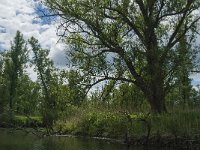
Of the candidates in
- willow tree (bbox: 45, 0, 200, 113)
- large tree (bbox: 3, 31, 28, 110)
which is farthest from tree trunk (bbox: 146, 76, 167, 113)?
large tree (bbox: 3, 31, 28, 110)

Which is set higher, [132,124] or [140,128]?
[132,124]

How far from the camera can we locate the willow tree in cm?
2896

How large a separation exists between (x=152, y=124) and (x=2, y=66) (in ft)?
178

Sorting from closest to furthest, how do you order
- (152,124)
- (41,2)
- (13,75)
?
(152,124) → (41,2) → (13,75)

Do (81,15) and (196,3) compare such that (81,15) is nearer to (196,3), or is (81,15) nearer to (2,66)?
(196,3)

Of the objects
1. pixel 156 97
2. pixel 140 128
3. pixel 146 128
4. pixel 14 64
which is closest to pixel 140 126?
pixel 140 128

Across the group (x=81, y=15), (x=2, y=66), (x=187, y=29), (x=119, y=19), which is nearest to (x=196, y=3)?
(x=187, y=29)

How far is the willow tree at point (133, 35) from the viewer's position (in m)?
29.0

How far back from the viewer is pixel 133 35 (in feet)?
99.1

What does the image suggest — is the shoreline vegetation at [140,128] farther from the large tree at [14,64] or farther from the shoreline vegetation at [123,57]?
the large tree at [14,64]

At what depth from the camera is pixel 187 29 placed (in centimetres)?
3056

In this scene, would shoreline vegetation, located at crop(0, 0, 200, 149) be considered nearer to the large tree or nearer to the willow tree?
the willow tree

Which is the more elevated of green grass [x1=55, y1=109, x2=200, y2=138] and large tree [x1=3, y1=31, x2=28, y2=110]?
large tree [x1=3, y1=31, x2=28, y2=110]

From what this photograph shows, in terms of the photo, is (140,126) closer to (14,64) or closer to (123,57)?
(123,57)
